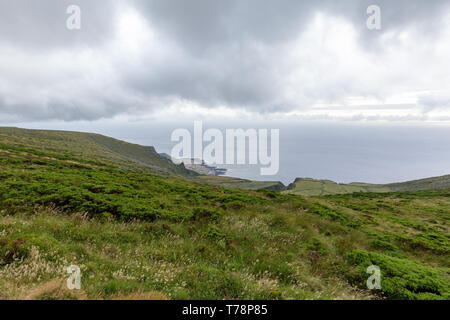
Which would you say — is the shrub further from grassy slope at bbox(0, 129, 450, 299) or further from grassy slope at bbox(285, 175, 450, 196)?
grassy slope at bbox(285, 175, 450, 196)

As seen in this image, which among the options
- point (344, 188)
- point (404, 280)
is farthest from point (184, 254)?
point (344, 188)

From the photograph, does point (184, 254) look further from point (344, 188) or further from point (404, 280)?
point (344, 188)

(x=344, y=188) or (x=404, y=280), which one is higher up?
(x=404, y=280)

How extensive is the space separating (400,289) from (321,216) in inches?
370

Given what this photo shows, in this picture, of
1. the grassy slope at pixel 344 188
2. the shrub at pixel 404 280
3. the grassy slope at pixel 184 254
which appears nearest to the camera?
the grassy slope at pixel 184 254

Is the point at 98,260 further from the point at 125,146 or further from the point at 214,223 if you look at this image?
the point at 125,146

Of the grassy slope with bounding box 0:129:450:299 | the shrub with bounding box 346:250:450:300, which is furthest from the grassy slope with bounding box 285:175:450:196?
the shrub with bounding box 346:250:450:300

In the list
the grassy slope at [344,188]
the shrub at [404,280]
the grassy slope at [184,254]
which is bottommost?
the grassy slope at [344,188]

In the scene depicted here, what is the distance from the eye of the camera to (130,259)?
5.93 metres

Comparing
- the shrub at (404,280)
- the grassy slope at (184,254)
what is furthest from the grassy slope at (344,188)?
the shrub at (404,280)

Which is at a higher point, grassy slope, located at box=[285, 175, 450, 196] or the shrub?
the shrub

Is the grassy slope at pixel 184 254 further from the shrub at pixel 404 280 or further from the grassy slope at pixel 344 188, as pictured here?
the grassy slope at pixel 344 188

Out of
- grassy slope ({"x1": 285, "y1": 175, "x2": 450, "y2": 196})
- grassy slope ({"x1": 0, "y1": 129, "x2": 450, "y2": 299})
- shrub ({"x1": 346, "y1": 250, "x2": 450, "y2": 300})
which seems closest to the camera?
grassy slope ({"x1": 0, "y1": 129, "x2": 450, "y2": 299})
